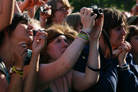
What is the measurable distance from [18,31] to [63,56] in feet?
1.80

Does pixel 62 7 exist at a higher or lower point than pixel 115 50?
higher

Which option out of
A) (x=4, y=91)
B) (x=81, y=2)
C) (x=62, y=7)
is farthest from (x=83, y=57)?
(x=81, y=2)

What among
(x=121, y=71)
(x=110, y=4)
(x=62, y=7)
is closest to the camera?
(x=121, y=71)

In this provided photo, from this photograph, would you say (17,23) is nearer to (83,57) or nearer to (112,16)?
(83,57)

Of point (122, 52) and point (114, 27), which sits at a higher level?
point (114, 27)

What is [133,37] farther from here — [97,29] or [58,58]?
[58,58]

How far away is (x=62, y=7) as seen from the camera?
4.02 m

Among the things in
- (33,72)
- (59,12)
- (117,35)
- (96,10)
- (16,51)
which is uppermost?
(96,10)

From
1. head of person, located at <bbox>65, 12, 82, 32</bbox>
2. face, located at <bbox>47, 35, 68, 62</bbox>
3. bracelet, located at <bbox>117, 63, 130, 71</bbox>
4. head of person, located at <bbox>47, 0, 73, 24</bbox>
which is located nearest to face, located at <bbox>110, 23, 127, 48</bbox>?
bracelet, located at <bbox>117, 63, 130, 71</bbox>

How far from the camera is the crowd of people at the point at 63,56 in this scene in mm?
1992

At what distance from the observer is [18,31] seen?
229 centimetres

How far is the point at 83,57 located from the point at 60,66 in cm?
57

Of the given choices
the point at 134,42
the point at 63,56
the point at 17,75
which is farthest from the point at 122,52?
the point at 17,75

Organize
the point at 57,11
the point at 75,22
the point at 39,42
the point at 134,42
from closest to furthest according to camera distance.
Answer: the point at 39,42 → the point at 75,22 → the point at 134,42 → the point at 57,11
